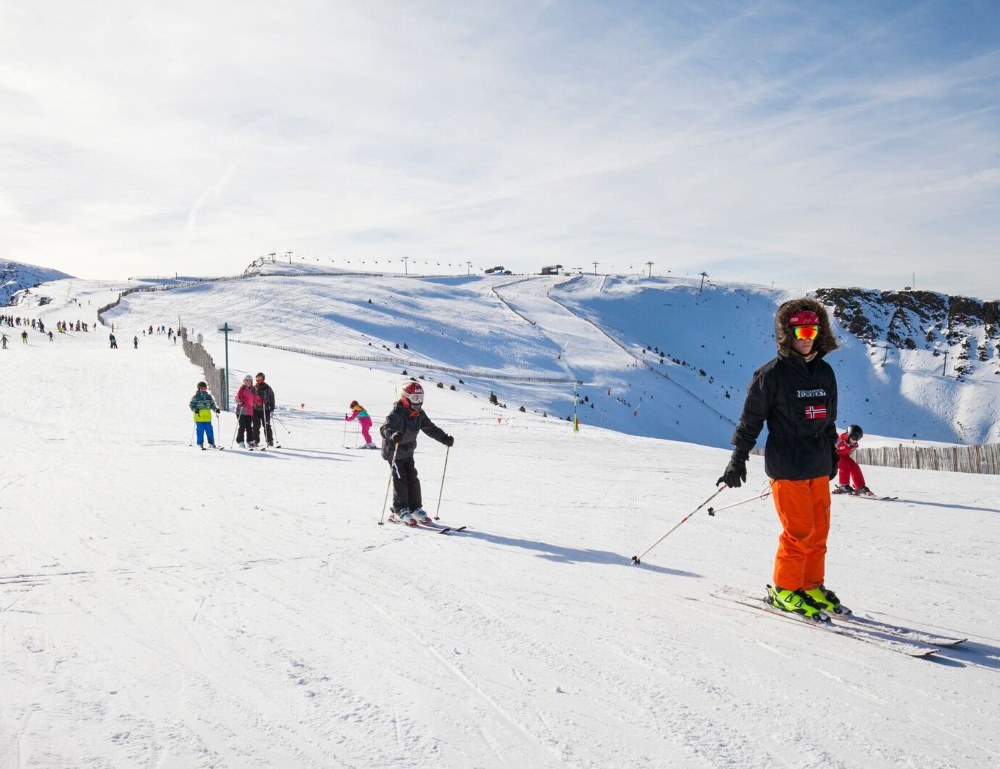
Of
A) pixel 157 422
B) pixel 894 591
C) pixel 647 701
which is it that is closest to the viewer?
pixel 647 701

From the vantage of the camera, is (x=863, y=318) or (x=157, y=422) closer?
(x=157, y=422)

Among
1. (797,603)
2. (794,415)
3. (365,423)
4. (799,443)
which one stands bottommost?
(797,603)

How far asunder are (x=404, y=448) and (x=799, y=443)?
4867 millimetres

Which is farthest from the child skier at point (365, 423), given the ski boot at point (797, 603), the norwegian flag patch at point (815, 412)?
the norwegian flag patch at point (815, 412)

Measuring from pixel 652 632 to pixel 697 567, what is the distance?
196 centimetres

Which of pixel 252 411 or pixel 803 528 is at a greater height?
pixel 252 411

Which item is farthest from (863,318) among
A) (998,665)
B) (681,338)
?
(998,665)

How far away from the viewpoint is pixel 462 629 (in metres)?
4.54

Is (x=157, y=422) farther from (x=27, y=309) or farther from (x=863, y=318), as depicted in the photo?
(x=863, y=318)

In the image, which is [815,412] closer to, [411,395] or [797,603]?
[797,603]

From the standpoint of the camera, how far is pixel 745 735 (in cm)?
316

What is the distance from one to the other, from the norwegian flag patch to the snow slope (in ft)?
4.79

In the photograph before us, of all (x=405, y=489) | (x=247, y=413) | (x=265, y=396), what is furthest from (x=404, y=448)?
(x=247, y=413)

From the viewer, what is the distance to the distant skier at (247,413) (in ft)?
53.6
